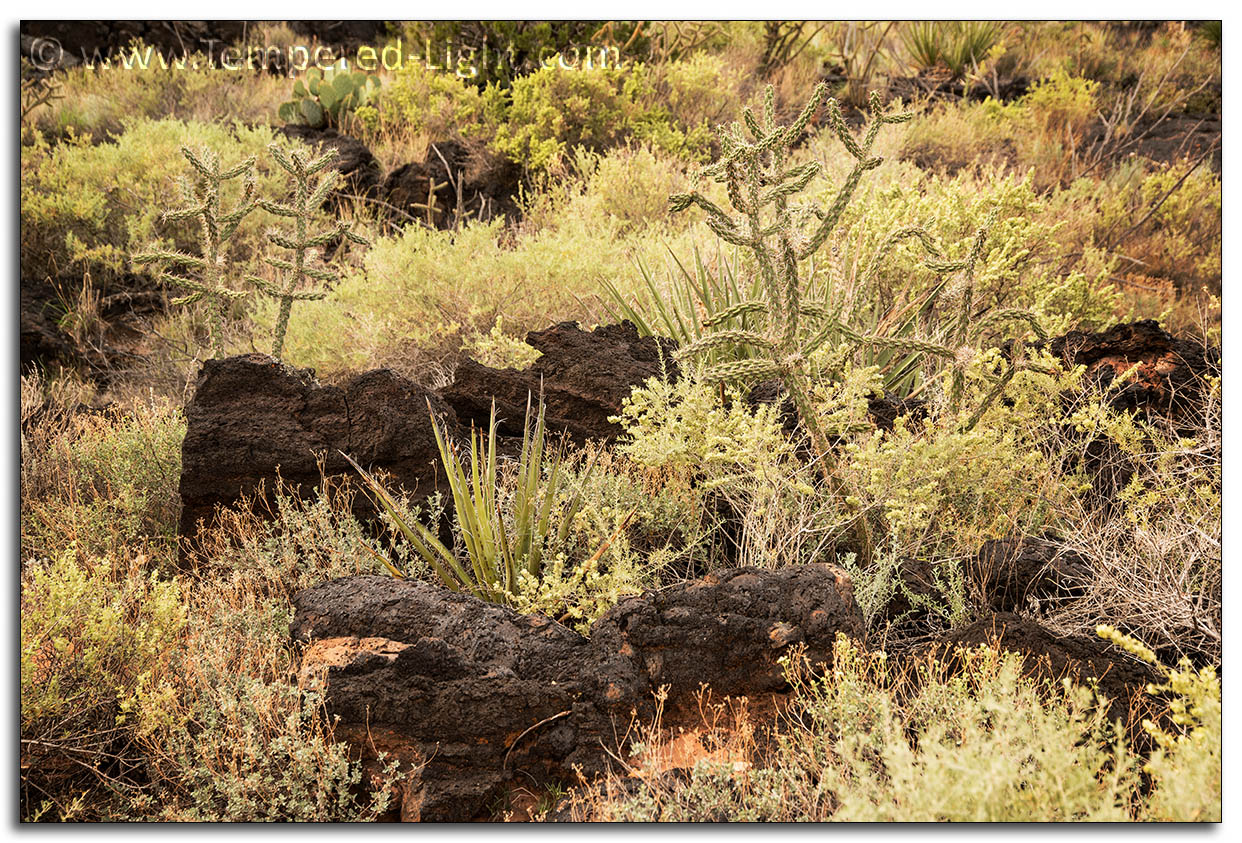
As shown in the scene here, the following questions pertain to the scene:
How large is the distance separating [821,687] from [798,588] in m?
0.27

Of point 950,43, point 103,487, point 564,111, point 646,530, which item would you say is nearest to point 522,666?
point 646,530

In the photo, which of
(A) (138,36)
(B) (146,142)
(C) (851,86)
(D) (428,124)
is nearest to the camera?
(B) (146,142)

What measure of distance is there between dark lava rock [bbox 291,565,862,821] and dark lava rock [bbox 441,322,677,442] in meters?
1.27

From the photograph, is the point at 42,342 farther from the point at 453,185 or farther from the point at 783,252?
the point at 783,252

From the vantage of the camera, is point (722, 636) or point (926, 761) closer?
point (926, 761)

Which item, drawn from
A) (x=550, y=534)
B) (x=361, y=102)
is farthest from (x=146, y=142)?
(x=550, y=534)

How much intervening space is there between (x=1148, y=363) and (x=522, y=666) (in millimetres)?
2849

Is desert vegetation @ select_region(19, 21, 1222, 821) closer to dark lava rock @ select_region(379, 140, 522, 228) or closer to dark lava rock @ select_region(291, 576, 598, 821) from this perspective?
dark lava rock @ select_region(291, 576, 598, 821)

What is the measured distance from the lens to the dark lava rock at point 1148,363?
360cm

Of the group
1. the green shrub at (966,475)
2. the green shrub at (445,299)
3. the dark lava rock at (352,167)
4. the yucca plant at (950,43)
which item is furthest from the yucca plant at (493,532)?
the yucca plant at (950,43)

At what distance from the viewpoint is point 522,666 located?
7.94ft

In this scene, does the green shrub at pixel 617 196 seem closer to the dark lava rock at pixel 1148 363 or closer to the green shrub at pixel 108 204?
the green shrub at pixel 108 204
